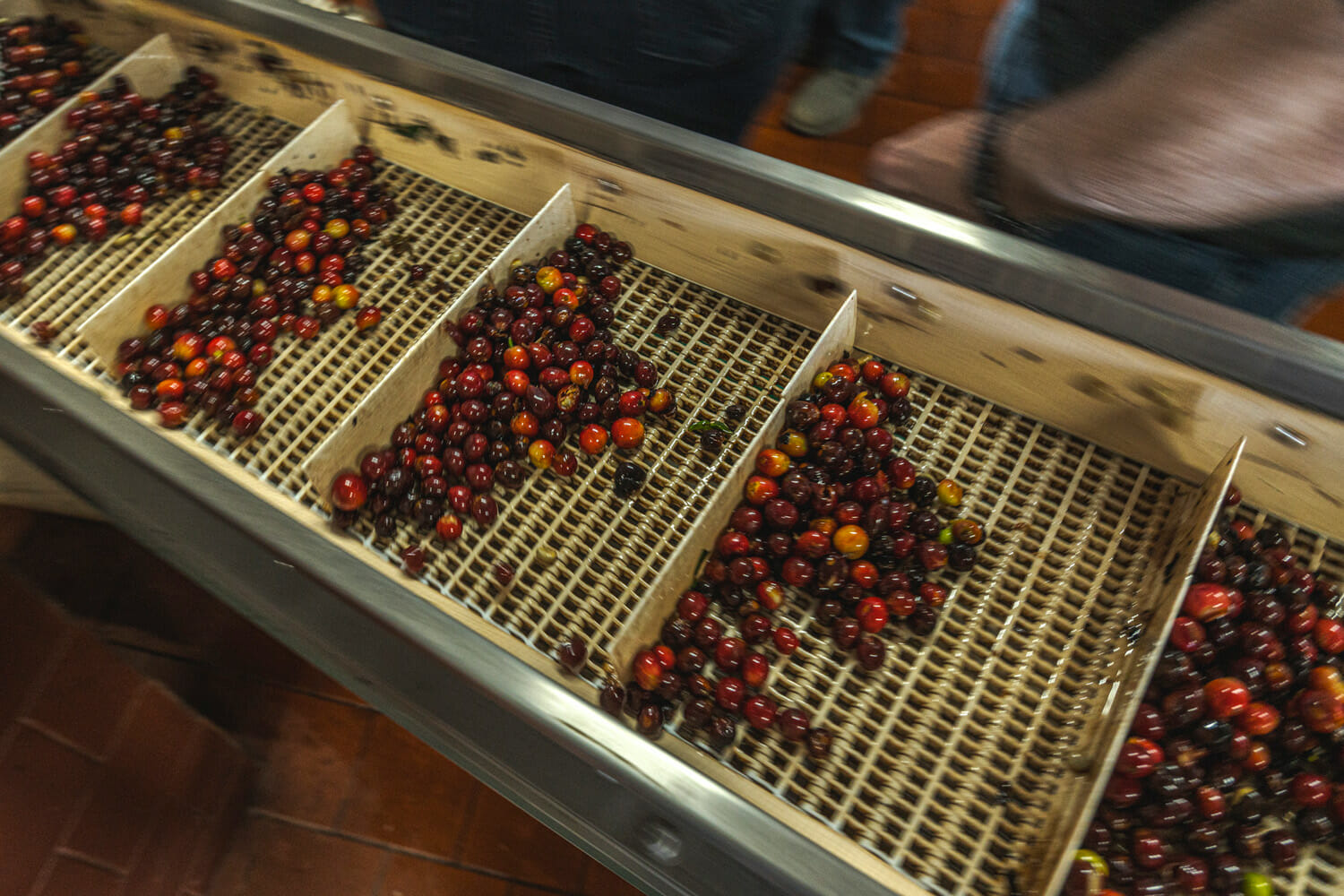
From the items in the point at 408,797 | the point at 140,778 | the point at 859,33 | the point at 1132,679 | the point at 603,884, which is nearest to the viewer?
the point at 1132,679

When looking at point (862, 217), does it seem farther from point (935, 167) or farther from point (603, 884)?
point (603, 884)

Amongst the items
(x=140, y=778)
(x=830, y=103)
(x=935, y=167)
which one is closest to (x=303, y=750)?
(x=140, y=778)

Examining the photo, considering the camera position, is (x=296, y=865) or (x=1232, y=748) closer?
(x=1232, y=748)

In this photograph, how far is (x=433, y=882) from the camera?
1.76 metres

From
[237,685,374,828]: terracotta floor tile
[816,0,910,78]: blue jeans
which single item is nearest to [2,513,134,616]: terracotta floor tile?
[237,685,374,828]: terracotta floor tile

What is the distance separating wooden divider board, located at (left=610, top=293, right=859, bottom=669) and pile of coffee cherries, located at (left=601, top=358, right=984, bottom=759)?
2cm

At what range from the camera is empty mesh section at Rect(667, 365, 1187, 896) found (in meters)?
1.05

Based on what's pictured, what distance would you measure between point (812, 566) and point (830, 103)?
2086 mm

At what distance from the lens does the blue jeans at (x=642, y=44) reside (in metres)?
1.57

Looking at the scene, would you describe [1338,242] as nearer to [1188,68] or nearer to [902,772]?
[1188,68]

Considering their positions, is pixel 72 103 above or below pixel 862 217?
below

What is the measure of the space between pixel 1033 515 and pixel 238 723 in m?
1.93

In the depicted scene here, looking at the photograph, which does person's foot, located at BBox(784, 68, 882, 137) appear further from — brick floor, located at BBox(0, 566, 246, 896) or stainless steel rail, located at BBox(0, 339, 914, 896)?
brick floor, located at BBox(0, 566, 246, 896)

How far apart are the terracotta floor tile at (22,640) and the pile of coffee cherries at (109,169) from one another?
717mm
